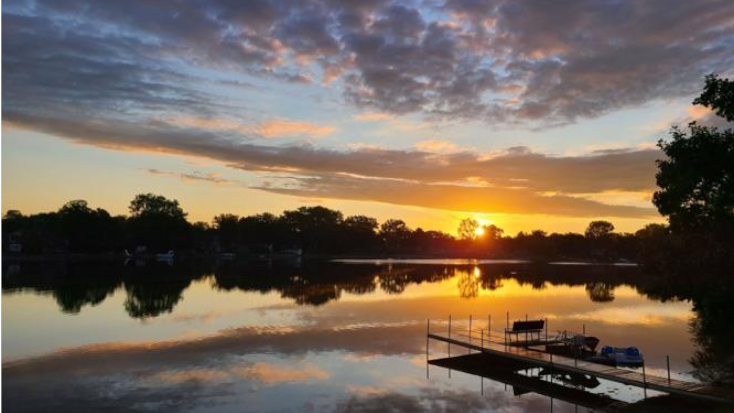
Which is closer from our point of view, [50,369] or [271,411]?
[271,411]

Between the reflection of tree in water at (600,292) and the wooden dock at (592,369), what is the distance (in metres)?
36.6

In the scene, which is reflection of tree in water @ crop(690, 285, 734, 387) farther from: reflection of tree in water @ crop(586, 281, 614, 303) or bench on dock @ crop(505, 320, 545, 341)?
reflection of tree in water @ crop(586, 281, 614, 303)

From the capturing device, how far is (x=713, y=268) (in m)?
30.9

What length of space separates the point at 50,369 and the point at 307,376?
1311cm

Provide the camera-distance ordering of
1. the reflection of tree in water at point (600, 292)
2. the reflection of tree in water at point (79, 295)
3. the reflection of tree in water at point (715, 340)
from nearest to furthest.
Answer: the reflection of tree in water at point (715, 340), the reflection of tree in water at point (79, 295), the reflection of tree in water at point (600, 292)

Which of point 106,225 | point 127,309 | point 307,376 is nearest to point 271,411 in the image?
point 307,376

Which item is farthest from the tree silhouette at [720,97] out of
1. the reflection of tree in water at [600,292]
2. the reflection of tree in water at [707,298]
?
the reflection of tree in water at [600,292]

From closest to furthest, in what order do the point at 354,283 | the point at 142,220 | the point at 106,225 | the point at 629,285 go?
1. the point at 354,283
2. the point at 629,285
3. the point at 106,225
4. the point at 142,220

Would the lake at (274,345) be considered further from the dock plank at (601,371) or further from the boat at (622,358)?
the boat at (622,358)

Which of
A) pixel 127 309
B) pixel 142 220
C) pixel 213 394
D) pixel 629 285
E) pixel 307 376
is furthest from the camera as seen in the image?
pixel 142 220

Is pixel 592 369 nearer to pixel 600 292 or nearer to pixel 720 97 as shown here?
pixel 720 97

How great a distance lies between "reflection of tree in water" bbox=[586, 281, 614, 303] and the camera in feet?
219

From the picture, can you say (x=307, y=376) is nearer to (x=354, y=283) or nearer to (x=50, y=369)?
(x=50, y=369)

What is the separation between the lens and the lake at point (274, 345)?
24000 mm
